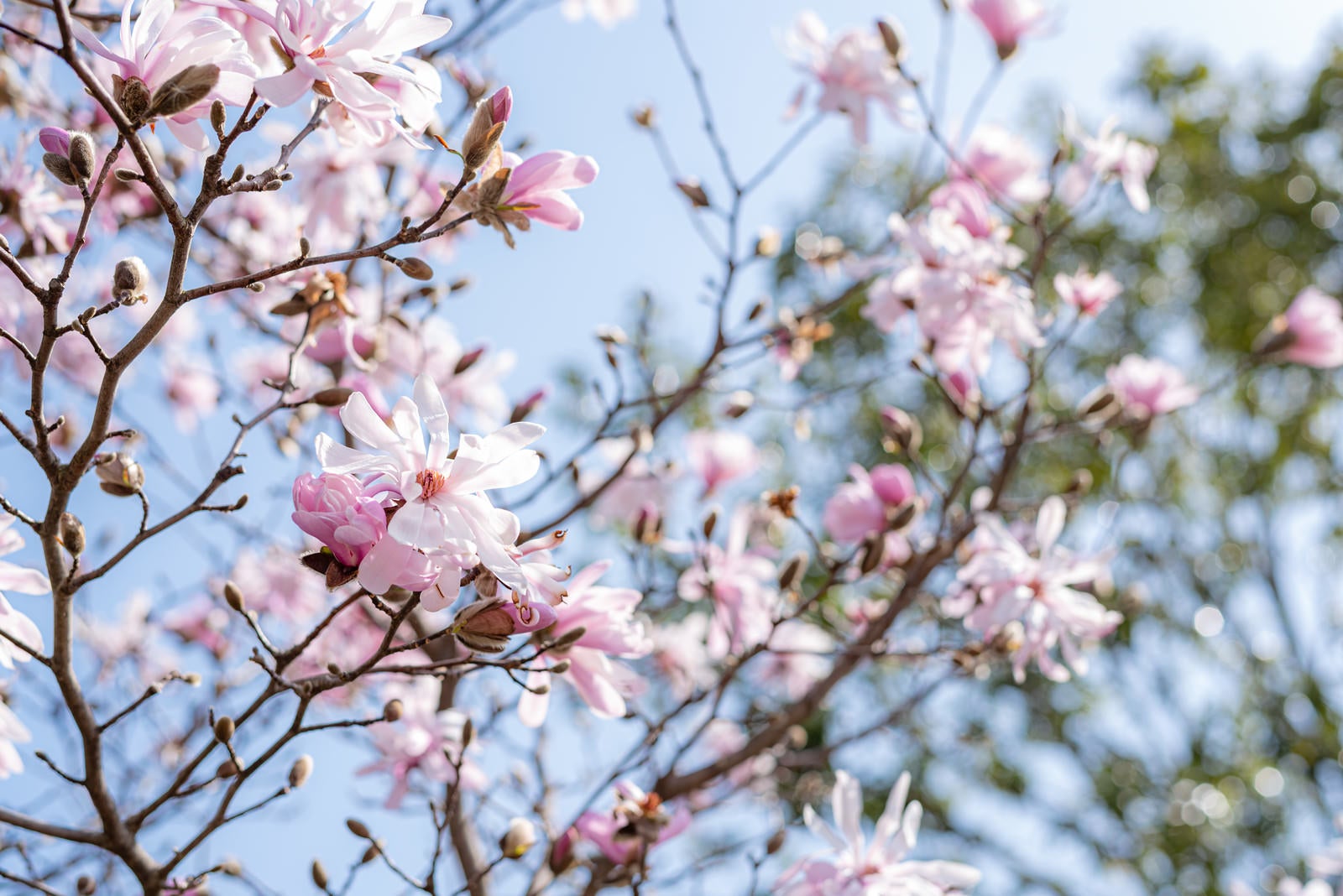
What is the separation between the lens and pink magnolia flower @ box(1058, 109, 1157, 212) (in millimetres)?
1953

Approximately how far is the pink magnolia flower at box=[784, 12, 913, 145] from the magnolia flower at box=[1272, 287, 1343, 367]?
1151 millimetres

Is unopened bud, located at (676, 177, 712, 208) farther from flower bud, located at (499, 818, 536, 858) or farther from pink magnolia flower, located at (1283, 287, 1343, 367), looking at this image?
pink magnolia flower, located at (1283, 287, 1343, 367)

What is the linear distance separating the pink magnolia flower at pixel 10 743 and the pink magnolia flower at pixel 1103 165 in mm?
1949

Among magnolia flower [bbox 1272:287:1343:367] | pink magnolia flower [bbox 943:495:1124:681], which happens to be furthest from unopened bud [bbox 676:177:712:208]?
magnolia flower [bbox 1272:287:1343:367]

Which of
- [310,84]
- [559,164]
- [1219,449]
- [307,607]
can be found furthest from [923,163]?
[1219,449]

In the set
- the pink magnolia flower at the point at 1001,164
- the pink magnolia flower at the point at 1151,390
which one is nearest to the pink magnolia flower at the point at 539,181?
the pink magnolia flower at the point at 1001,164

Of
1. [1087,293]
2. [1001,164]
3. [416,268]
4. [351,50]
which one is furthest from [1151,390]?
[351,50]

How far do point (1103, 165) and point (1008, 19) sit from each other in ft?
1.21

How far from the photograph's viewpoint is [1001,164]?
204cm

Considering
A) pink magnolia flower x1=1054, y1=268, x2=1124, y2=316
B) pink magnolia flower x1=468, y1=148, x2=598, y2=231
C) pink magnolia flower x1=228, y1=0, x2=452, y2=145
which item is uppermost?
pink magnolia flower x1=1054, y1=268, x2=1124, y2=316

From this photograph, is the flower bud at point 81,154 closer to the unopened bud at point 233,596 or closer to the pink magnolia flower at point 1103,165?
the unopened bud at point 233,596

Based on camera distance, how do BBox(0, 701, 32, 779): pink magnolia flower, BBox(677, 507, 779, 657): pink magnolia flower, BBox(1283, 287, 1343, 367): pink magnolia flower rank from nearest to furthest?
BBox(0, 701, 32, 779): pink magnolia flower → BBox(677, 507, 779, 657): pink magnolia flower → BBox(1283, 287, 1343, 367): pink magnolia flower

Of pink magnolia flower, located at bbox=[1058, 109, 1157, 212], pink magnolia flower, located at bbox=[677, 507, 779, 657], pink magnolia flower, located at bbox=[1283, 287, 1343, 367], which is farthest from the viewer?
pink magnolia flower, located at bbox=[1283, 287, 1343, 367]

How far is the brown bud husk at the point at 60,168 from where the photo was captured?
89 cm
